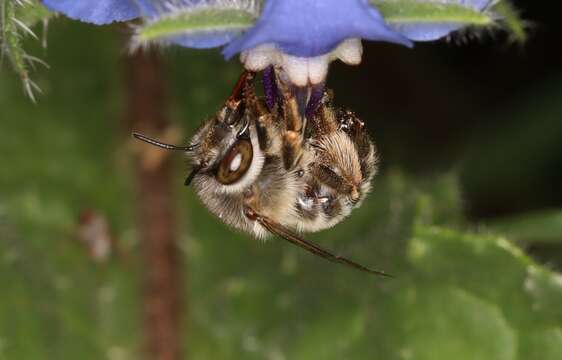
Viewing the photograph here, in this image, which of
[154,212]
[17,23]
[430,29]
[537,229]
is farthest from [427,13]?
[154,212]

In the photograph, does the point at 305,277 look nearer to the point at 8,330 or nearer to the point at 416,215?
the point at 416,215

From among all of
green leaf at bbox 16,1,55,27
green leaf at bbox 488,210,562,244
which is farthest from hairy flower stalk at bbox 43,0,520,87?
green leaf at bbox 488,210,562,244

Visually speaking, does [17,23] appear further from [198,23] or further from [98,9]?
[198,23]

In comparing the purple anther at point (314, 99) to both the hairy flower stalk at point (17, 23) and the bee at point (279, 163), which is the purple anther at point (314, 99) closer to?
the bee at point (279, 163)

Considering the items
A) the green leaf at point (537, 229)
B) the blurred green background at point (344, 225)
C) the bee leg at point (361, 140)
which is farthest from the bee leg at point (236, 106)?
the green leaf at point (537, 229)

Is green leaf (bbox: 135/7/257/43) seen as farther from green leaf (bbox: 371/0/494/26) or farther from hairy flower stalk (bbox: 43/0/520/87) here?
green leaf (bbox: 371/0/494/26)

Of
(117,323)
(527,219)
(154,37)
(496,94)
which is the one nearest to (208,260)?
(117,323)
